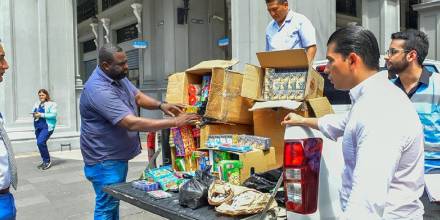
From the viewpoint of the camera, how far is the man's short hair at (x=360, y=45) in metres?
1.74

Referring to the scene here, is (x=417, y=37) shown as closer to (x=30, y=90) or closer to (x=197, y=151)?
(x=197, y=151)

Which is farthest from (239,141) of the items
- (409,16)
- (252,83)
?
(409,16)

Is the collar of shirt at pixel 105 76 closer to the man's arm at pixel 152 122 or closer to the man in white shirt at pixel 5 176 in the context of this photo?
the man's arm at pixel 152 122

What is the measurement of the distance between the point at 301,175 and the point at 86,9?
2569 centimetres

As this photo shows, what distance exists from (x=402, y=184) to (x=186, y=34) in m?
14.4

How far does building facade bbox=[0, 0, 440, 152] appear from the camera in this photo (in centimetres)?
1027

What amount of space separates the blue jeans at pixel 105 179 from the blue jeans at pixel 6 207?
2.86 ft

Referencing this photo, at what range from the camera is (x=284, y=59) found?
11.1ft

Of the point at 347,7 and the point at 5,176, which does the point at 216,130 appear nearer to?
the point at 5,176

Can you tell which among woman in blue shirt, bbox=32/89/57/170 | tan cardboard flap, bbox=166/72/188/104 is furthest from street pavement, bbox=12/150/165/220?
tan cardboard flap, bbox=166/72/188/104

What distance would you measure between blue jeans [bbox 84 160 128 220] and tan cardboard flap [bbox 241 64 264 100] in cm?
137

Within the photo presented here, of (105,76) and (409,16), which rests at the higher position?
(409,16)

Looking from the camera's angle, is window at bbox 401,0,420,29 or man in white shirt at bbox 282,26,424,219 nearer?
man in white shirt at bbox 282,26,424,219

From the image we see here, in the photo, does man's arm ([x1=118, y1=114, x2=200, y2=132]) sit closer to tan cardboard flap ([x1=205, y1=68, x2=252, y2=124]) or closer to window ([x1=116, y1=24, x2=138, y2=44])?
tan cardboard flap ([x1=205, y1=68, x2=252, y2=124])
